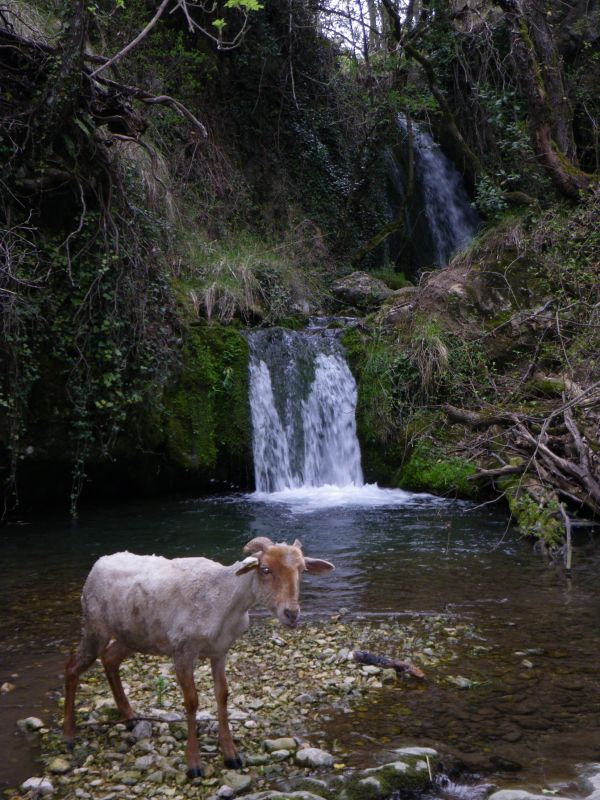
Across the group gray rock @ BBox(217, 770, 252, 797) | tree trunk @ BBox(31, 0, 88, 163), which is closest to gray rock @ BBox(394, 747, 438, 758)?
gray rock @ BBox(217, 770, 252, 797)

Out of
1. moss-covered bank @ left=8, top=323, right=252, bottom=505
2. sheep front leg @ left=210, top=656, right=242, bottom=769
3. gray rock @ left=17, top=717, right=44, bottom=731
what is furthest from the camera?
moss-covered bank @ left=8, top=323, right=252, bottom=505

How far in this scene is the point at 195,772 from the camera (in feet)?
12.2

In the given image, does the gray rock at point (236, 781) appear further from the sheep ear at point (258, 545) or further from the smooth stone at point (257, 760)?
the sheep ear at point (258, 545)

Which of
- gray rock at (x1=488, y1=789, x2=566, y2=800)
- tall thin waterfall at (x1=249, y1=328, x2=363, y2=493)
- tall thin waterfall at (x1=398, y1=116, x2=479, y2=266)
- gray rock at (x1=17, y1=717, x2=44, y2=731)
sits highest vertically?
tall thin waterfall at (x1=398, y1=116, x2=479, y2=266)

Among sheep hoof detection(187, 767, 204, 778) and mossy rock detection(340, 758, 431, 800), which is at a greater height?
sheep hoof detection(187, 767, 204, 778)

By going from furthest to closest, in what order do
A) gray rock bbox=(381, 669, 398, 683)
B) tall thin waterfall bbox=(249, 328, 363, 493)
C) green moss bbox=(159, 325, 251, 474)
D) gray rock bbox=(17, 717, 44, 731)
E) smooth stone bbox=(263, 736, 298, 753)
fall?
1. tall thin waterfall bbox=(249, 328, 363, 493)
2. green moss bbox=(159, 325, 251, 474)
3. gray rock bbox=(381, 669, 398, 683)
4. gray rock bbox=(17, 717, 44, 731)
5. smooth stone bbox=(263, 736, 298, 753)

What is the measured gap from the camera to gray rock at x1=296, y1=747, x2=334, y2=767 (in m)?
3.86

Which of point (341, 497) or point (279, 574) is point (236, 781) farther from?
point (341, 497)

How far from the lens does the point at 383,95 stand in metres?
18.9

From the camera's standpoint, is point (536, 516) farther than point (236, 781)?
Yes

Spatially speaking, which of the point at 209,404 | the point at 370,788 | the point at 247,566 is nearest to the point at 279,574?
the point at 247,566

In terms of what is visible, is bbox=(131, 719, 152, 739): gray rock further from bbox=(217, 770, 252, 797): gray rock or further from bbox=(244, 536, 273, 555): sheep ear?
bbox=(244, 536, 273, 555): sheep ear

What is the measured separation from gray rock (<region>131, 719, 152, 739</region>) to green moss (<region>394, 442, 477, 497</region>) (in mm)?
7071

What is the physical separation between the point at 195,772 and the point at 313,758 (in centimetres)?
61
